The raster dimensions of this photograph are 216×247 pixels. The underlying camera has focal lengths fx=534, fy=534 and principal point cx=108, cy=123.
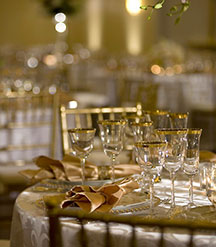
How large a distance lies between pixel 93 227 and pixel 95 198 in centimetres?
10

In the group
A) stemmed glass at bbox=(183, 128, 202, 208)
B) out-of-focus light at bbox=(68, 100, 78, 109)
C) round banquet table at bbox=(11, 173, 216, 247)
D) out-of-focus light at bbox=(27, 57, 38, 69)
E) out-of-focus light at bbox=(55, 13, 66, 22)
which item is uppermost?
out-of-focus light at bbox=(55, 13, 66, 22)

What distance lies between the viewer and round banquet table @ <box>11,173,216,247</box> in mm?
Answer: 1260

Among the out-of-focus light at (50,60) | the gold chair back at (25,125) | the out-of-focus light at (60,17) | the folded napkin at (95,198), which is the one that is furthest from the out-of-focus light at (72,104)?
the out-of-focus light at (60,17)

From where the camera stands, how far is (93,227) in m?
1.32

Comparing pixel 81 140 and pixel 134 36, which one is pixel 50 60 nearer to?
pixel 134 36

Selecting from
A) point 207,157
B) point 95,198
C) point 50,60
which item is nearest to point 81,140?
point 95,198

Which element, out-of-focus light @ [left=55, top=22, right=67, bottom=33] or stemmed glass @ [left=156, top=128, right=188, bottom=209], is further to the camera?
out-of-focus light @ [left=55, top=22, right=67, bottom=33]

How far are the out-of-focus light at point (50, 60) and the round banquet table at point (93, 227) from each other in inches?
402

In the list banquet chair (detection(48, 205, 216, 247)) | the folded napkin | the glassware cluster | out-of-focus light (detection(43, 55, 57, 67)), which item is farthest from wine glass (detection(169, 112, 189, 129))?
out-of-focus light (detection(43, 55, 57, 67))

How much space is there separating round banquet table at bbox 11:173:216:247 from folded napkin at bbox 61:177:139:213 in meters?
0.05

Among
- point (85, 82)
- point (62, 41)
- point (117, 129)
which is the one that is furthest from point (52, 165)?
point (62, 41)

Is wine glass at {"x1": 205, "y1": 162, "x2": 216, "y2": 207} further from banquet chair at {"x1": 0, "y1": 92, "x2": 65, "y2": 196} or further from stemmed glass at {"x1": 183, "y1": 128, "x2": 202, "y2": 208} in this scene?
banquet chair at {"x1": 0, "y1": 92, "x2": 65, "y2": 196}

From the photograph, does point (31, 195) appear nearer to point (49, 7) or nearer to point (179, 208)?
point (179, 208)

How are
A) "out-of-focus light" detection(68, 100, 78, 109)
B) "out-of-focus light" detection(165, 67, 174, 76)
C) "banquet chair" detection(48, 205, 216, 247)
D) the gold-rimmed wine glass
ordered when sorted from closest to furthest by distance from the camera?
"banquet chair" detection(48, 205, 216, 247), the gold-rimmed wine glass, "out-of-focus light" detection(68, 100, 78, 109), "out-of-focus light" detection(165, 67, 174, 76)
